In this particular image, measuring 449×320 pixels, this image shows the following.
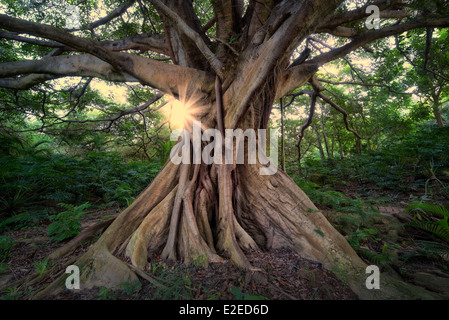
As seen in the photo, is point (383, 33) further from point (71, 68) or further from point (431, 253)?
point (71, 68)

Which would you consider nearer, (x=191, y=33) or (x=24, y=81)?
(x=191, y=33)

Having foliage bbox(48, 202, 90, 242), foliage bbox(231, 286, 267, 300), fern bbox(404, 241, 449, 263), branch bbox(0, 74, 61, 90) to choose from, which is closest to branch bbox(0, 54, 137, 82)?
branch bbox(0, 74, 61, 90)

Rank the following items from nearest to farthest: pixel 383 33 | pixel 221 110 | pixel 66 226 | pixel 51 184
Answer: pixel 66 226
pixel 221 110
pixel 383 33
pixel 51 184

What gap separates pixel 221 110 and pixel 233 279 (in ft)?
6.67

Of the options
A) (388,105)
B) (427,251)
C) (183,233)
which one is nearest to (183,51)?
(183,233)

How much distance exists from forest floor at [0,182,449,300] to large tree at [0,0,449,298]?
130 mm

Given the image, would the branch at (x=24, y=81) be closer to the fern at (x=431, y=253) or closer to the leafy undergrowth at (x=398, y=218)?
the leafy undergrowth at (x=398, y=218)

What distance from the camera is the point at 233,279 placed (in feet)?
5.87

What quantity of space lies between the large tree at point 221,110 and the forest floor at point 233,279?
0.13 metres

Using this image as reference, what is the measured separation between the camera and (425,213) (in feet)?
10.3

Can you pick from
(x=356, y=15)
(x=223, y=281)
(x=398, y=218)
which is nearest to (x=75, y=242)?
(x=223, y=281)

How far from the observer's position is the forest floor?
5.36ft

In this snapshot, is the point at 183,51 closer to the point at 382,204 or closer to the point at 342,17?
the point at 342,17
